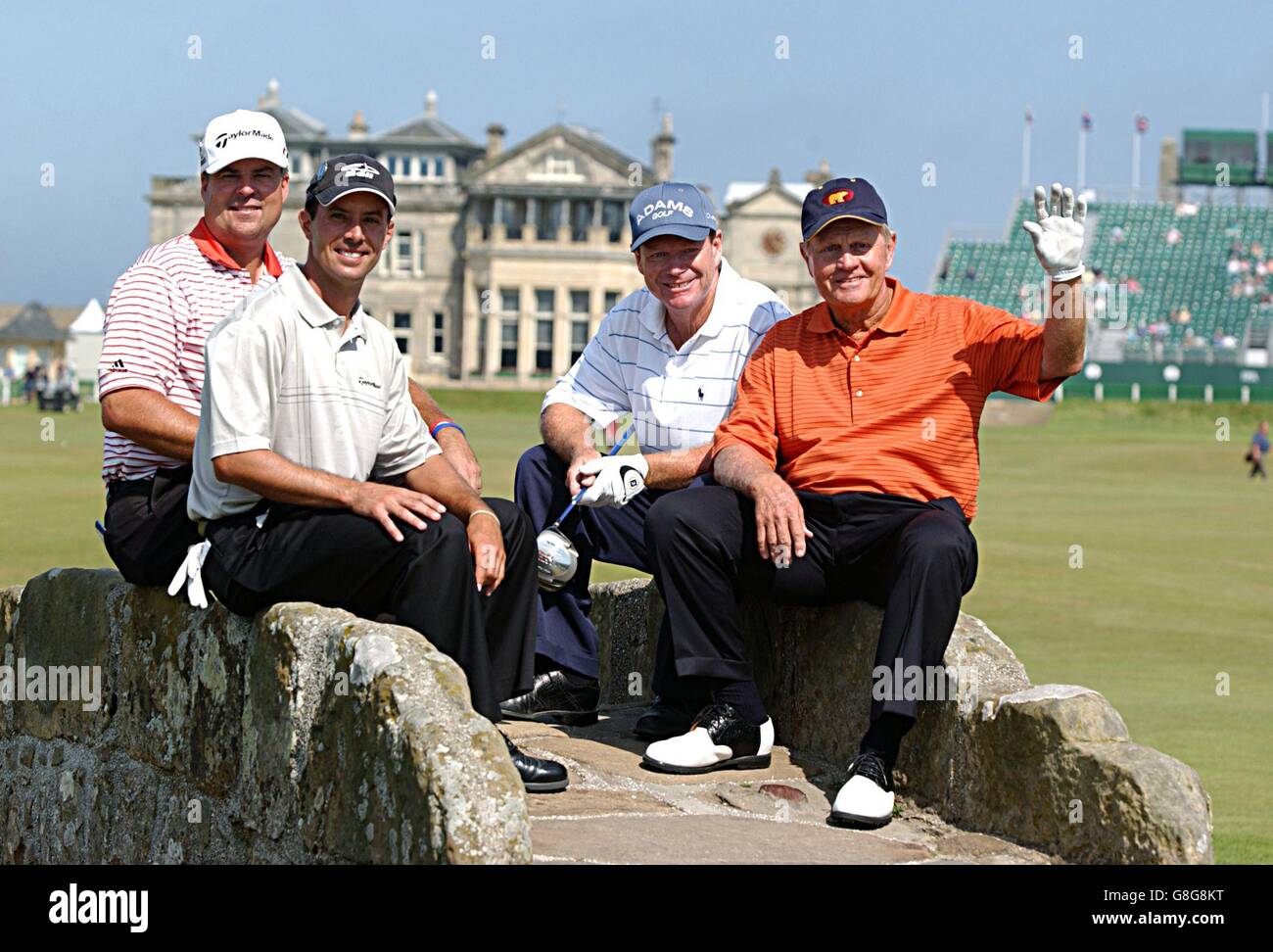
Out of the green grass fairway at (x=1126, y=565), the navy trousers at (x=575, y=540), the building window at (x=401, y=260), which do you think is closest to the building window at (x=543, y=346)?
the building window at (x=401, y=260)

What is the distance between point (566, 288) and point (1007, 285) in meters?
20.8

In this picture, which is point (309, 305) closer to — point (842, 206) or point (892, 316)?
point (842, 206)

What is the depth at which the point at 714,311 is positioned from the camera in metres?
6.85

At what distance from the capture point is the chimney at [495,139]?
9606 centimetres

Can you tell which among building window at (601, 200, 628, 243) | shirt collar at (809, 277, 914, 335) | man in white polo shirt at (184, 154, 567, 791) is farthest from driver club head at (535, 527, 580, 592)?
building window at (601, 200, 628, 243)

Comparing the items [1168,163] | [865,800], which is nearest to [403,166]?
Result: [1168,163]

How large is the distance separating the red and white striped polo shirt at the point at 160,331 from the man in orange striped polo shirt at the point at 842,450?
156cm

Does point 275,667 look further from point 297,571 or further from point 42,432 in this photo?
point 42,432

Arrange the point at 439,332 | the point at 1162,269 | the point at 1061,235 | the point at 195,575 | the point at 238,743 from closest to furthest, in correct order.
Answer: the point at 238,743 → the point at 195,575 → the point at 1061,235 → the point at 1162,269 → the point at 439,332

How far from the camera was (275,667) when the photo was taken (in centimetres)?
491

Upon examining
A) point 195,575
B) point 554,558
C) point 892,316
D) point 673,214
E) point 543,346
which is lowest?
point 543,346

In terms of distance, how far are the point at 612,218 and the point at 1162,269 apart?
26363 millimetres

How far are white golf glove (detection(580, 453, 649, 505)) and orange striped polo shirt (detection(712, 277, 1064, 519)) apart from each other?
1.27 feet

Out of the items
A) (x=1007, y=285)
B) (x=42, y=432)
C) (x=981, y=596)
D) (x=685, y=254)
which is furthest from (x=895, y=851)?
(x=1007, y=285)
